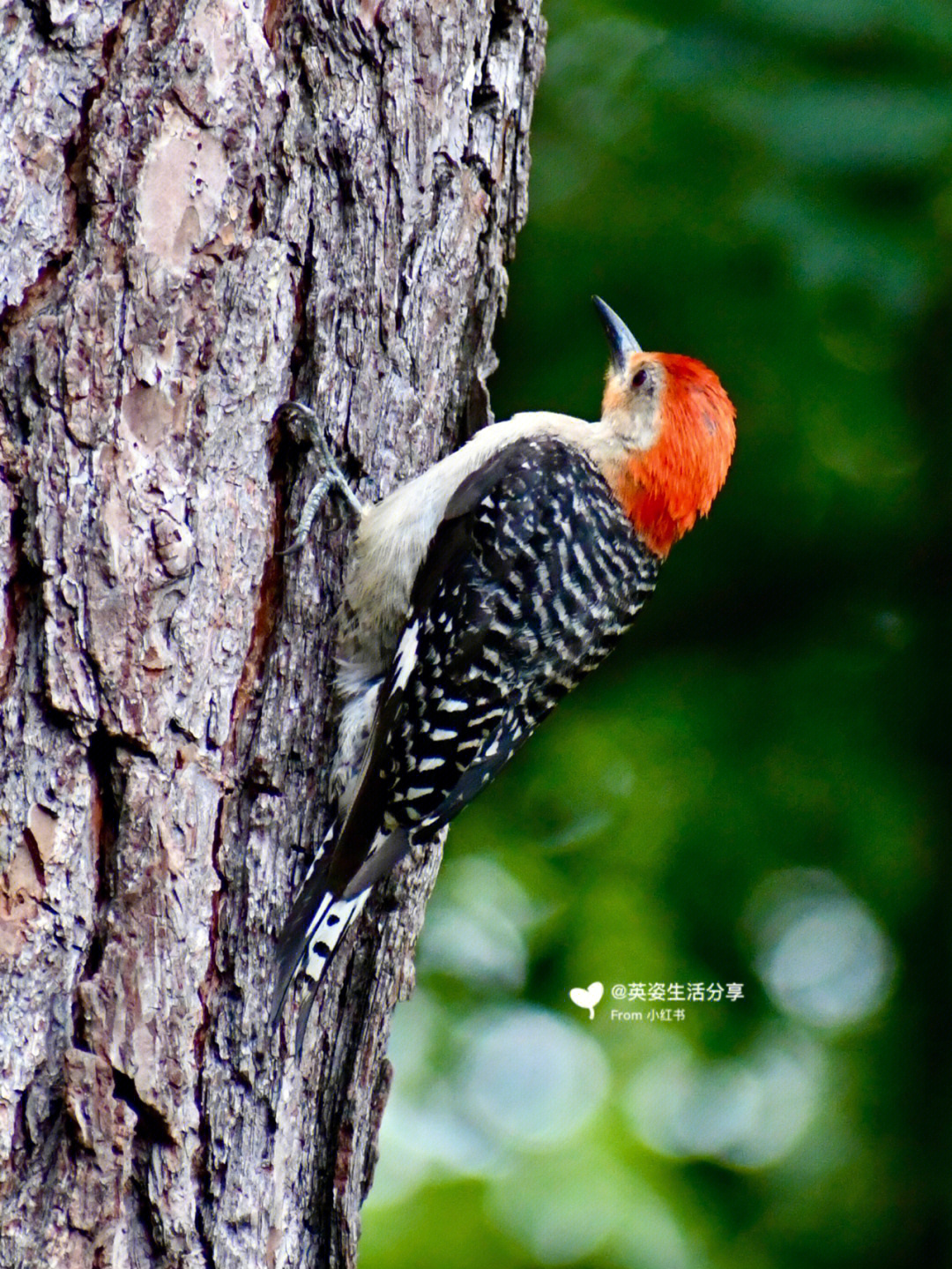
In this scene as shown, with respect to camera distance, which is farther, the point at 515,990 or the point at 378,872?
the point at 515,990

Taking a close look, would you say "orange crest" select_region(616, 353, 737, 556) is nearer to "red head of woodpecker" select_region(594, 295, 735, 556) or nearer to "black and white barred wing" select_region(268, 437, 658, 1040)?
"red head of woodpecker" select_region(594, 295, 735, 556)

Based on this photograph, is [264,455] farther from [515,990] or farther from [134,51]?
[515,990]

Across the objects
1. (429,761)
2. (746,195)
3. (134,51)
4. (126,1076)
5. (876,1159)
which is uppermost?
(746,195)

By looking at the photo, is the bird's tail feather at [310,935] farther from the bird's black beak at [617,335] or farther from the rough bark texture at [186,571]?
the bird's black beak at [617,335]

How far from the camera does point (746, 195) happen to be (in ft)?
10.8

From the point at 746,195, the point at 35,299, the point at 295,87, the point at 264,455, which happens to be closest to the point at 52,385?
the point at 35,299

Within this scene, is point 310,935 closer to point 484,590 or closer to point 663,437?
point 484,590

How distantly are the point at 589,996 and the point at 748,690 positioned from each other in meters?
0.96

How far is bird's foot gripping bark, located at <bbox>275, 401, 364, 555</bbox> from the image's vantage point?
2.26 meters

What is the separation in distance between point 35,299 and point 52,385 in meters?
0.14

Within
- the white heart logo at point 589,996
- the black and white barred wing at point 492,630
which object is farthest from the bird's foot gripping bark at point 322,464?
the white heart logo at point 589,996

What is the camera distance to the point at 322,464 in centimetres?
231

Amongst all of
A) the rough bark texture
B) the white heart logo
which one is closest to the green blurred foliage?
the white heart logo

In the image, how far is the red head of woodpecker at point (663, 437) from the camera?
3.09 m
